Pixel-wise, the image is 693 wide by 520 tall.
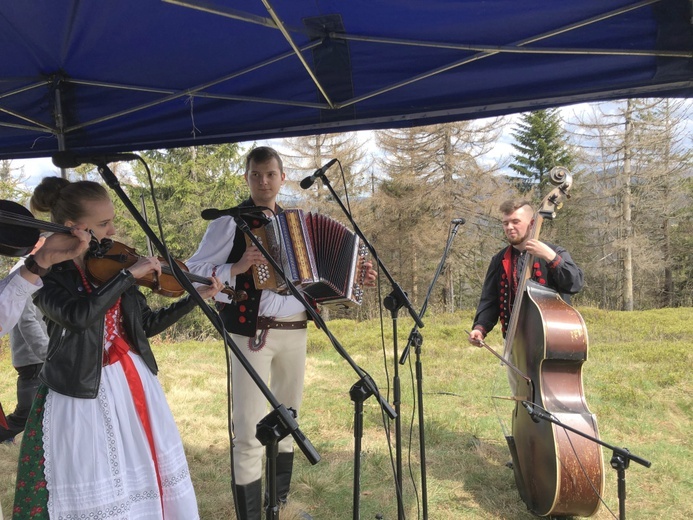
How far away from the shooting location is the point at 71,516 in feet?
5.71

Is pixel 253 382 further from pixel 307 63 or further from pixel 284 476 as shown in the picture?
pixel 307 63

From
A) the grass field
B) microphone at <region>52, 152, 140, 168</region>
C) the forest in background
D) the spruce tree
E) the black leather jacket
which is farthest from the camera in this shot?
the spruce tree

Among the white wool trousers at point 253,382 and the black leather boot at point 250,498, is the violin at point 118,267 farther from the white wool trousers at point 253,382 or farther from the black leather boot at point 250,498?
the black leather boot at point 250,498

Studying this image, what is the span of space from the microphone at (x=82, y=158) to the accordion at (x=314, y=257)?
80cm

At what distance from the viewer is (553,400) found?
9.39ft

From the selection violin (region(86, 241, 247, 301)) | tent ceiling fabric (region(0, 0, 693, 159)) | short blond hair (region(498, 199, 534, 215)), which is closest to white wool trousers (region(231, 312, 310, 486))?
violin (region(86, 241, 247, 301))

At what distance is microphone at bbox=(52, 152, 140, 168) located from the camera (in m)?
1.57

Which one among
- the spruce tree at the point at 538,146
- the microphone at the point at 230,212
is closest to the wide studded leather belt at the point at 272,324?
the microphone at the point at 230,212

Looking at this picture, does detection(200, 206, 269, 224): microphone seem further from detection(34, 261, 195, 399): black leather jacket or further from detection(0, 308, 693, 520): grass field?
detection(0, 308, 693, 520): grass field

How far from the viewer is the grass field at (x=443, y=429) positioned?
3.37 m

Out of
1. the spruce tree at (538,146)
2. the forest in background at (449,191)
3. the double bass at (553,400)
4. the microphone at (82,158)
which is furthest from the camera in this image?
the spruce tree at (538,146)

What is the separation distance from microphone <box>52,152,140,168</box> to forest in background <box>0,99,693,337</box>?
1456 centimetres

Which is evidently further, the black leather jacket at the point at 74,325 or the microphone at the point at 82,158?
the black leather jacket at the point at 74,325

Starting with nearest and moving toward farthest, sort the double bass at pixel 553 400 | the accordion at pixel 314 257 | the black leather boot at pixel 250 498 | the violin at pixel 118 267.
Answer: the violin at pixel 118 267
the accordion at pixel 314 257
the black leather boot at pixel 250 498
the double bass at pixel 553 400
